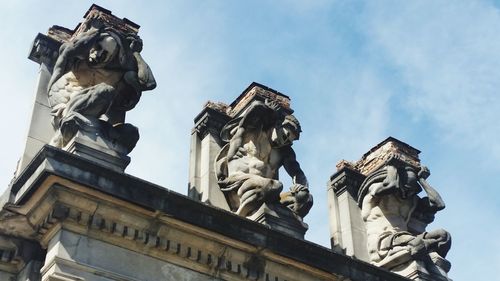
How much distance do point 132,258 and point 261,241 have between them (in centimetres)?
179

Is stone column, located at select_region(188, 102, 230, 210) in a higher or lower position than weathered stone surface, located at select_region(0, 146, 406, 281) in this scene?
higher

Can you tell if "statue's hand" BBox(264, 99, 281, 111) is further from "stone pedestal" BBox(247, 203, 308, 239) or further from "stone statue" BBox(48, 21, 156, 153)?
"stone statue" BBox(48, 21, 156, 153)

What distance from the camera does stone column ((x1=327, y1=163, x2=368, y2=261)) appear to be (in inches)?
571

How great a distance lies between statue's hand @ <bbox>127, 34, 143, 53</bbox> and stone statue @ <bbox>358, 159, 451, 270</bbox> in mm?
4997

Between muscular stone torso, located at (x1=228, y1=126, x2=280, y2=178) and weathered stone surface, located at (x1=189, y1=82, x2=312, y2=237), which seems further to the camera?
muscular stone torso, located at (x1=228, y1=126, x2=280, y2=178)

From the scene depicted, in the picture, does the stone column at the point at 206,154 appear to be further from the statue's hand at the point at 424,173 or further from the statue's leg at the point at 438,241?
the statue's hand at the point at 424,173

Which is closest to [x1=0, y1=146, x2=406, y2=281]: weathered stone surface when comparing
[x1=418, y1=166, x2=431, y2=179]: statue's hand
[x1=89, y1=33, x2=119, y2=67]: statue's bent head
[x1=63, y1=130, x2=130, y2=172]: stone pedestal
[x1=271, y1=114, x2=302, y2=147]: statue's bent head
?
[x1=63, y1=130, x2=130, y2=172]: stone pedestal

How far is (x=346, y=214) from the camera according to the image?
15.0 meters

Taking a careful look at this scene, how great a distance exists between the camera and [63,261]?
9.34 metres

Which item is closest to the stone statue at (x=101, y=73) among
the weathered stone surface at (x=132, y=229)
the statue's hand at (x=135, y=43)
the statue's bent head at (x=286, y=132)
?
the statue's hand at (x=135, y=43)

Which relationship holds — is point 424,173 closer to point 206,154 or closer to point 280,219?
point 206,154

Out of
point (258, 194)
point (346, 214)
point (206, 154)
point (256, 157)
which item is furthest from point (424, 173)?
point (258, 194)

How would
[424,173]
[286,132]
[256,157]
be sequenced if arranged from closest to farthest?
[256,157] < [286,132] < [424,173]

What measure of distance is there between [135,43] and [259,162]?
8.69 feet
